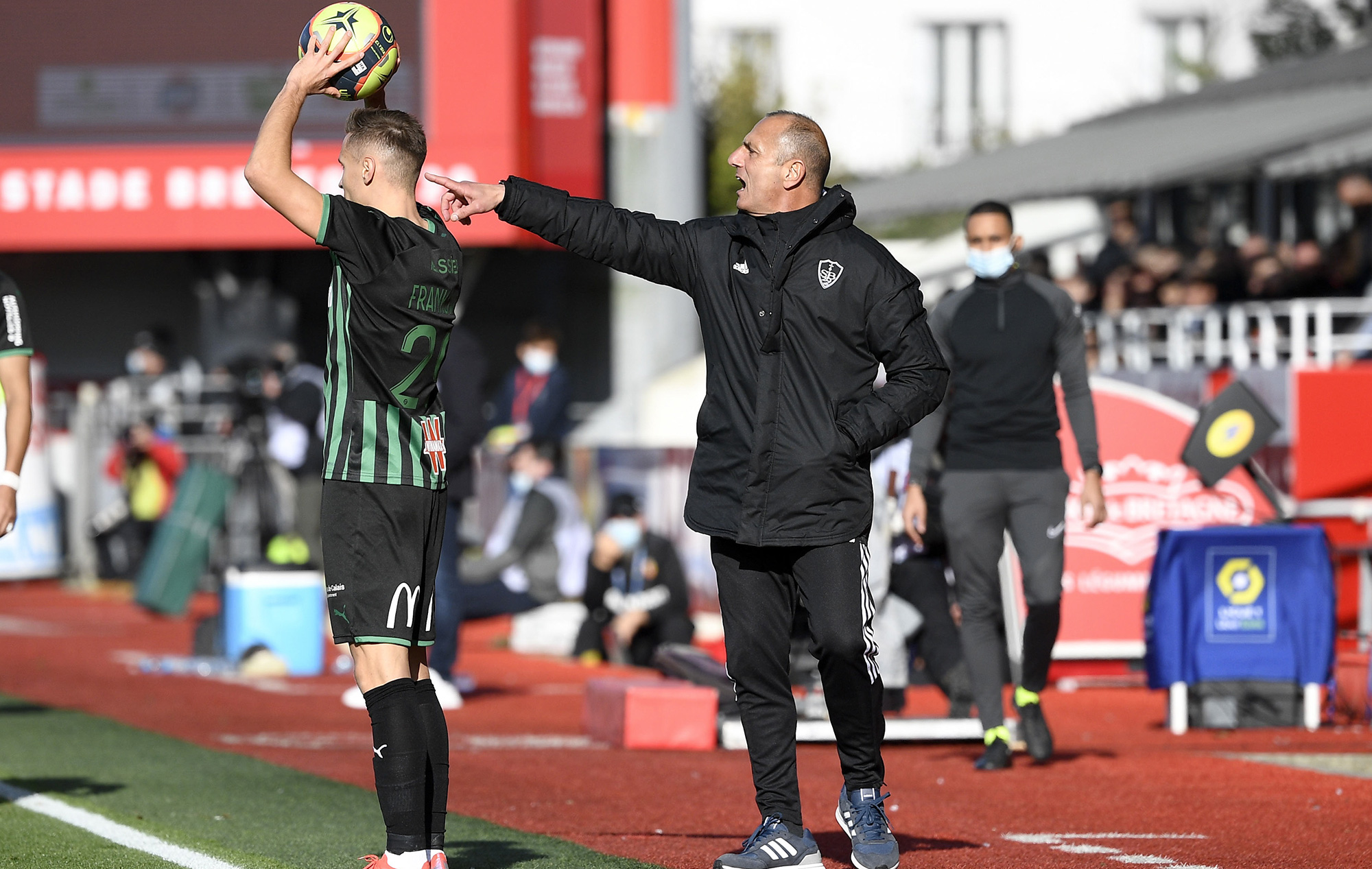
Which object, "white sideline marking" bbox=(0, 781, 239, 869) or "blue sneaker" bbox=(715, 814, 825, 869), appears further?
"white sideline marking" bbox=(0, 781, 239, 869)

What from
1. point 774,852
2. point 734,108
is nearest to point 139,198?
point 734,108

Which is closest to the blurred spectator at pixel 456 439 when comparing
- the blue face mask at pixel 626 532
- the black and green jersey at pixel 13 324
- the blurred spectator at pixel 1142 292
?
the blue face mask at pixel 626 532

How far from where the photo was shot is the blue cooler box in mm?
11867

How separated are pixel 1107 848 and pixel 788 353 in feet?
6.15

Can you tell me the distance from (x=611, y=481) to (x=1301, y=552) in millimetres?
6490

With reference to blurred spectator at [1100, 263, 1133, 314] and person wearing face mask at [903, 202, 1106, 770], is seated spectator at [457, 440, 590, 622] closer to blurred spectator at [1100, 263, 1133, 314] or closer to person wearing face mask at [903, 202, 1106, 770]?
blurred spectator at [1100, 263, 1133, 314]

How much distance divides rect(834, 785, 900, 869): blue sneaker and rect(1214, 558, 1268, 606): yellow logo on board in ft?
14.3

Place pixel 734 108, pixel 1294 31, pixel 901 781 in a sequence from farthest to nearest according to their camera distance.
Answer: pixel 734 108 → pixel 1294 31 → pixel 901 781

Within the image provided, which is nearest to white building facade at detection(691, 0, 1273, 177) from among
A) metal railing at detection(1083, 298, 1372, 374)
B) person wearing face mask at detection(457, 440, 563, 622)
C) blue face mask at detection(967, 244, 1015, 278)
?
metal railing at detection(1083, 298, 1372, 374)

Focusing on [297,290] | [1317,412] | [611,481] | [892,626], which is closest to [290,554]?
[611,481]

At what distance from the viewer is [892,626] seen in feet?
30.6

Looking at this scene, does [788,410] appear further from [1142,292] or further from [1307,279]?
[1142,292]

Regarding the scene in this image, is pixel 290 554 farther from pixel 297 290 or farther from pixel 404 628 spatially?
pixel 297 290

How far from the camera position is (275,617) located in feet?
39.1
